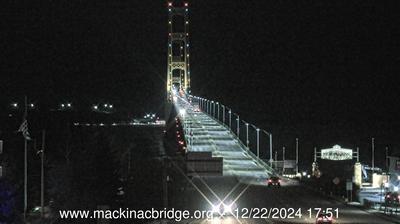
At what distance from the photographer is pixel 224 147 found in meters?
83.1

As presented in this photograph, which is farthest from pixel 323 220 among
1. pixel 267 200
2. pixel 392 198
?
pixel 392 198

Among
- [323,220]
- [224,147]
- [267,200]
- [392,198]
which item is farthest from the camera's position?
[224,147]

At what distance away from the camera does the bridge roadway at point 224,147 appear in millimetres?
65300

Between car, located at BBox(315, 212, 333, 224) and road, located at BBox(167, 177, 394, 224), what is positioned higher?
car, located at BBox(315, 212, 333, 224)

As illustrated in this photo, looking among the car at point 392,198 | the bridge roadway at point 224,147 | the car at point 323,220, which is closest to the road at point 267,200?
the car at point 323,220

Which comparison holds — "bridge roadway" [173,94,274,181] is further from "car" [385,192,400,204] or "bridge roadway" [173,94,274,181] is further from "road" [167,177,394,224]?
"car" [385,192,400,204]

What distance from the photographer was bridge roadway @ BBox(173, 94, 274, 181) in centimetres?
6530

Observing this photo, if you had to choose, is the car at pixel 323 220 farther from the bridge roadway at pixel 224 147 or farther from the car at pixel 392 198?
the bridge roadway at pixel 224 147

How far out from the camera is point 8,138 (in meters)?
71.2

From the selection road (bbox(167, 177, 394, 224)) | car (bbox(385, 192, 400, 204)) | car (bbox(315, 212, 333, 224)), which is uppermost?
car (bbox(315, 212, 333, 224))

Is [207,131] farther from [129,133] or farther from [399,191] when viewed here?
[399,191]

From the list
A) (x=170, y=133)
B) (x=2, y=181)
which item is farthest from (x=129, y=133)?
(x=2, y=181)

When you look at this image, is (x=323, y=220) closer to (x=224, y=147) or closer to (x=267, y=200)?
(x=267, y=200)

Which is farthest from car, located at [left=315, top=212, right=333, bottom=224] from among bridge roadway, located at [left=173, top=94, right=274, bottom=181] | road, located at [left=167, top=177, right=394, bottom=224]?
bridge roadway, located at [left=173, top=94, right=274, bottom=181]
